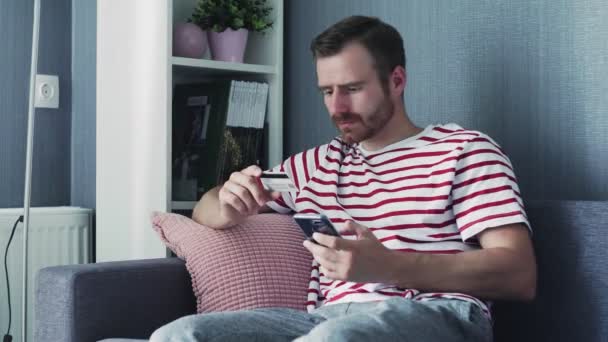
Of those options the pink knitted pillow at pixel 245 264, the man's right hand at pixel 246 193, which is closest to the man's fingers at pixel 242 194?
the man's right hand at pixel 246 193

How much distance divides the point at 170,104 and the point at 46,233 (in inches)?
24.6

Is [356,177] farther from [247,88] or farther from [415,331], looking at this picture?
[247,88]

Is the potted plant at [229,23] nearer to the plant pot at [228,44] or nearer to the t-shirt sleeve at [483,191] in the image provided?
the plant pot at [228,44]

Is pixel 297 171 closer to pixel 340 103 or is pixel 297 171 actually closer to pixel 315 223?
pixel 340 103

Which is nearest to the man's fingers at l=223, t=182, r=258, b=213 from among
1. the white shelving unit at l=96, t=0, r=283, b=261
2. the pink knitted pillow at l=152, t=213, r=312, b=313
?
the pink knitted pillow at l=152, t=213, r=312, b=313

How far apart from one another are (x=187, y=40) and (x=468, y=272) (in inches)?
45.0

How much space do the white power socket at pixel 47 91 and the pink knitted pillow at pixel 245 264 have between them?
39.6 inches

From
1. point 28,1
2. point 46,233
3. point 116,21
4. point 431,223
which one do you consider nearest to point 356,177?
point 431,223

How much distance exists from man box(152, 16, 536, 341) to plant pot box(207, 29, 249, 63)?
0.56 meters

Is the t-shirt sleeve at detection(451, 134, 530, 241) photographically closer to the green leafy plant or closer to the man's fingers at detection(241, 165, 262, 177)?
the man's fingers at detection(241, 165, 262, 177)

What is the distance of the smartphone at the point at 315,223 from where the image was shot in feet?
4.59

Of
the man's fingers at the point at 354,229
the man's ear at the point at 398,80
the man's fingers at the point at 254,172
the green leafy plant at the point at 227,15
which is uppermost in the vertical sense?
the green leafy plant at the point at 227,15

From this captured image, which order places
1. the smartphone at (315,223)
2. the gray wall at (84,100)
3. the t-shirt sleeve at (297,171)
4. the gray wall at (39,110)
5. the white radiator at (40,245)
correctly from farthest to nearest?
the gray wall at (84,100) → the gray wall at (39,110) → the white radiator at (40,245) → the t-shirt sleeve at (297,171) → the smartphone at (315,223)

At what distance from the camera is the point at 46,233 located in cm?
250
